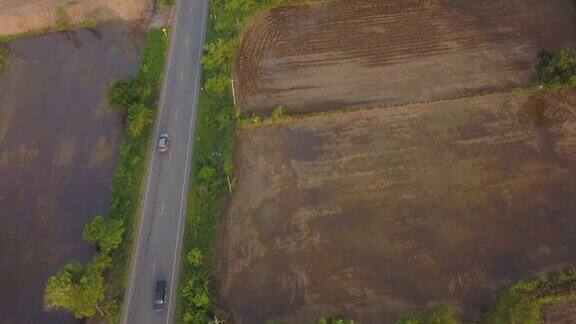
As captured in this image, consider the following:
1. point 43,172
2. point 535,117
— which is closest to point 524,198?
point 535,117

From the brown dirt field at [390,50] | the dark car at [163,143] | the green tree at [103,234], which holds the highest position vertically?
the brown dirt field at [390,50]

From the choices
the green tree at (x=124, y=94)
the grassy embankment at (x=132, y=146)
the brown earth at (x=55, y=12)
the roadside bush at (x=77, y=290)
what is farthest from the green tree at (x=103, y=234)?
the brown earth at (x=55, y=12)

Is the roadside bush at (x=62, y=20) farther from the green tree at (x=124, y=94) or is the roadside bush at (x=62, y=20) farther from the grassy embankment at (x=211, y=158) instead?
the grassy embankment at (x=211, y=158)

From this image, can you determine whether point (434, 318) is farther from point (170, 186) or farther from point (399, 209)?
point (170, 186)

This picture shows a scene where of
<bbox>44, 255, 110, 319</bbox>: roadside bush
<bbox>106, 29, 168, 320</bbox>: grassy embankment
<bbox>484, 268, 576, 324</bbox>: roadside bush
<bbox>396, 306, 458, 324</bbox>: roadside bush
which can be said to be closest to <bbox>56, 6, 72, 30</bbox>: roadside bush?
<bbox>106, 29, 168, 320</bbox>: grassy embankment

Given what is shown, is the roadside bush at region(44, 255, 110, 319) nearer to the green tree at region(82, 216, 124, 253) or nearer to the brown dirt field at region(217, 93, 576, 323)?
the green tree at region(82, 216, 124, 253)

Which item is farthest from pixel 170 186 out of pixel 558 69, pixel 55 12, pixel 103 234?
pixel 558 69
